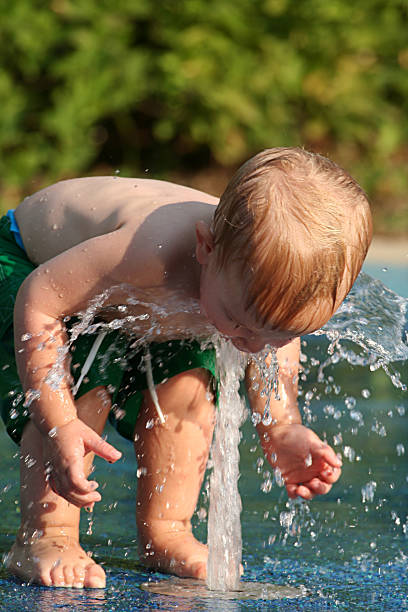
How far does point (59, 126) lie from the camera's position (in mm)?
5469

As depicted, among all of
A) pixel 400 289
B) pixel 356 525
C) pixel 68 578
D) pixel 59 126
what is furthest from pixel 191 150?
pixel 68 578

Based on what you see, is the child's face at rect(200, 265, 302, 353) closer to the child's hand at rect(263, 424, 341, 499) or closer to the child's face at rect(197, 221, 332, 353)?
the child's face at rect(197, 221, 332, 353)

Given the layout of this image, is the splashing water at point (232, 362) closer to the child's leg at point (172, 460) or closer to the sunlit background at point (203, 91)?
the child's leg at point (172, 460)

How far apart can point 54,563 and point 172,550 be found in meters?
0.25

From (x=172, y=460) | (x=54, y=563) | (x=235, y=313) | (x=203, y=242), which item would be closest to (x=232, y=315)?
(x=235, y=313)

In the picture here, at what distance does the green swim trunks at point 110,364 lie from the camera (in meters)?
1.91

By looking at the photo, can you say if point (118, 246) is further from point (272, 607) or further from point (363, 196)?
point (272, 607)

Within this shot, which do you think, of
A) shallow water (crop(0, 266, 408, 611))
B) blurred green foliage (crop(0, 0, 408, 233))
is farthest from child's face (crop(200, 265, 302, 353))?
blurred green foliage (crop(0, 0, 408, 233))

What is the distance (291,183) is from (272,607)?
27.9 inches

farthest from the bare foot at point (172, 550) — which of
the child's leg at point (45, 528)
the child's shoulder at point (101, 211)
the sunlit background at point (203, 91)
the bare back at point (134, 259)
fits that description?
the sunlit background at point (203, 91)

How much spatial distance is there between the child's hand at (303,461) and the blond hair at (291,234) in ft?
1.26

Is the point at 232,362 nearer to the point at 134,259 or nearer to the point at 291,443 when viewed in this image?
the point at 291,443

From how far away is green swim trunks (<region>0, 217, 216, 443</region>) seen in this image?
1.91 meters

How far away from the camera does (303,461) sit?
1.88 meters
